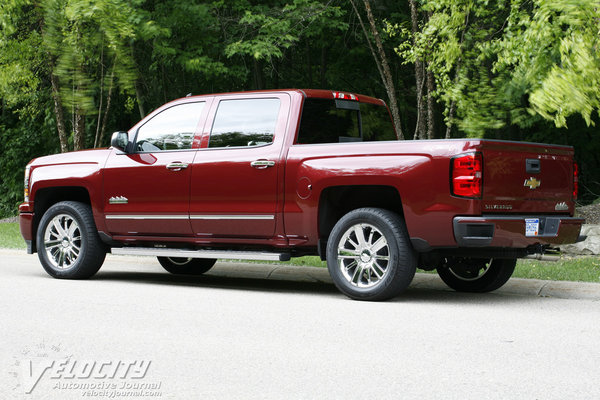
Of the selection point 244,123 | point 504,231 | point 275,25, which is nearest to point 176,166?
point 244,123

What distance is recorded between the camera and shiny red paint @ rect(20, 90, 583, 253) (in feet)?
26.3

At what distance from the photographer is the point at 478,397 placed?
486 centimetres

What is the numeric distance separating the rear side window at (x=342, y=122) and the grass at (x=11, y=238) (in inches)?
293

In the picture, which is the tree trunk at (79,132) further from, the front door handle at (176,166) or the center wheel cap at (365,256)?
the center wheel cap at (365,256)

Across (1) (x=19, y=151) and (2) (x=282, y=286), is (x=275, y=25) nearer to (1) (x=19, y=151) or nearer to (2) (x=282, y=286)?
(2) (x=282, y=286)

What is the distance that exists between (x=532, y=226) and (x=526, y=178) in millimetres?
451

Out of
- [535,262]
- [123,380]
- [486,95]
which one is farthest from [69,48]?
[123,380]

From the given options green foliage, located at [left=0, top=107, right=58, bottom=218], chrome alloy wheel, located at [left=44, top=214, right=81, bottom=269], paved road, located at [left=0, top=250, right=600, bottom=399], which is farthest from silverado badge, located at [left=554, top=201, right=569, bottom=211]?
green foliage, located at [left=0, top=107, right=58, bottom=218]

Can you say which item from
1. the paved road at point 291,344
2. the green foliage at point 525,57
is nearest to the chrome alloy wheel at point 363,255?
the paved road at point 291,344

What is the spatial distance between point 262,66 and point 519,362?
20.7 meters

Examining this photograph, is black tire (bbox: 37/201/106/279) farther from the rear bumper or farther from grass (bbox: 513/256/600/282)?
grass (bbox: 513/256/600/282)

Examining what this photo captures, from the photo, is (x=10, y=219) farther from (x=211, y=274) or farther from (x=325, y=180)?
(x=325, y=180)

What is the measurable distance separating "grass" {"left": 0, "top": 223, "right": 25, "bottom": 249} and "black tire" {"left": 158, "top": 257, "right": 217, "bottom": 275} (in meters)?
4.33

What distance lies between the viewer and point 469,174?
7844 mm
